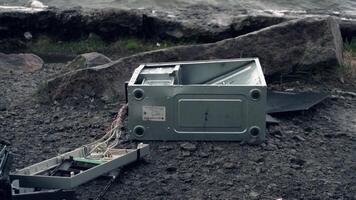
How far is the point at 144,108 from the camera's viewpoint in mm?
5059

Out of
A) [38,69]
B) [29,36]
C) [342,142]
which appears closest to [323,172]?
[342,142]

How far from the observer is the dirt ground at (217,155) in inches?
175

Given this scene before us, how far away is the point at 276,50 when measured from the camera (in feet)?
22.5

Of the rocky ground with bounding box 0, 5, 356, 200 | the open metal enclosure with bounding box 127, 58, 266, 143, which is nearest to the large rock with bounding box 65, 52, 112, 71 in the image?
the rocky ground with bounding box 0, 5, 356, 200

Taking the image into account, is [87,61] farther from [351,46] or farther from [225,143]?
[351,46]

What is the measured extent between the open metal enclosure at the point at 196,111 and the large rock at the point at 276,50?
1.42m

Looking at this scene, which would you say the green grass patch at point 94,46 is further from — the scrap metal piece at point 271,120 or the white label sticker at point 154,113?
the white label sticker at point 154,113

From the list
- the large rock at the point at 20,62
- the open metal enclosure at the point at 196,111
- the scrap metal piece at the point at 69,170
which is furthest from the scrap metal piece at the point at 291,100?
the large rock at the point at 20,62

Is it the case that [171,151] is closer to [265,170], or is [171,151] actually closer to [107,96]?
[265,170]

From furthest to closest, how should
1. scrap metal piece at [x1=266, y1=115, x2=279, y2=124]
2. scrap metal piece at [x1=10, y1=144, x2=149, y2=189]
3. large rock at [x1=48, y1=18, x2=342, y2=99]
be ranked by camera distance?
large rock at [x1=48, y1=18, x2=342, y2=99]
scrap metal piece at [x1=266, y1=115, x2=279, y2=124]
scrap metal piece at [x1=10, y1=144, x2=149, y2=189]

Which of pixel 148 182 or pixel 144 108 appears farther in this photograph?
pixel 144 108

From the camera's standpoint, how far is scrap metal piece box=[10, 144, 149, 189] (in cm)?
406

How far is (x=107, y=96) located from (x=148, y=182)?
1.87 metres

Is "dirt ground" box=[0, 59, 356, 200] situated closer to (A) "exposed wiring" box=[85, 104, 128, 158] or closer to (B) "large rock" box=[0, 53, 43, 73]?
(A) "exposed wiring" box=[85, 104, 128, 158]
